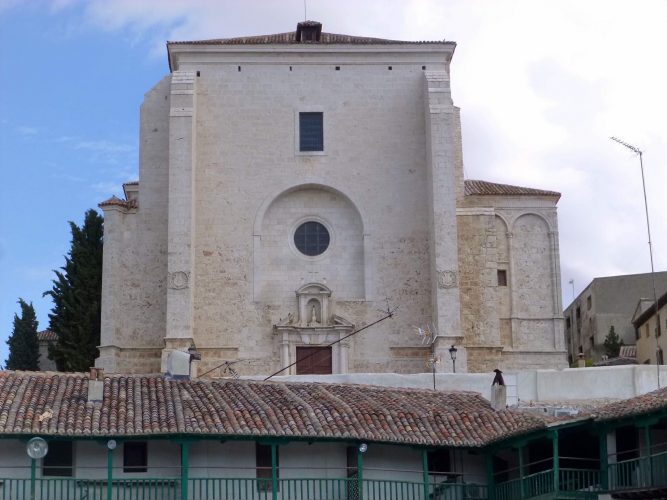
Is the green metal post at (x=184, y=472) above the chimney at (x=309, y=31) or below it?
below

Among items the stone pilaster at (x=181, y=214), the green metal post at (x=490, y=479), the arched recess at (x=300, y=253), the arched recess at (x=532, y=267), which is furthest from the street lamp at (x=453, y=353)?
the green metal post at (x=490, y=479)

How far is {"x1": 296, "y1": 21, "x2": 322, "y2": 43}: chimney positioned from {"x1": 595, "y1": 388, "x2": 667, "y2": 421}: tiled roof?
2615cm

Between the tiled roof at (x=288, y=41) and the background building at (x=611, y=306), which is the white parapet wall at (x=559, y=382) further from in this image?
the background building at (x=611, y=306)

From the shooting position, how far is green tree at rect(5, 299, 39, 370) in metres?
59.6

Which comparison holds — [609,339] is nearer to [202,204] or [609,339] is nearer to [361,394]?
[202,204]

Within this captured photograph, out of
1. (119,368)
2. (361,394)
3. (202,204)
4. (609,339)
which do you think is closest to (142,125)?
(202,204)

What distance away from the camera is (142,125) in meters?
56.7

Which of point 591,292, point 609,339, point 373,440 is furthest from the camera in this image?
point 591,292

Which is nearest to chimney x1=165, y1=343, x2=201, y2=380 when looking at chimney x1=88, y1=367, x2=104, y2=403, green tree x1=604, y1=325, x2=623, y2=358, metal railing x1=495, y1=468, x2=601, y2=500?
chimney x1=88, y1=367, x2=104, y2=403

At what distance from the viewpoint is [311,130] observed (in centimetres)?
5622

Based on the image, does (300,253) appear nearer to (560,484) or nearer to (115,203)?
(115,203)

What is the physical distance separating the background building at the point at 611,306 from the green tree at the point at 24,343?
88.3 ft

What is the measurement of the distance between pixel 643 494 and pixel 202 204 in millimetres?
25660

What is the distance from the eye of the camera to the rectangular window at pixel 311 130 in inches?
2211
